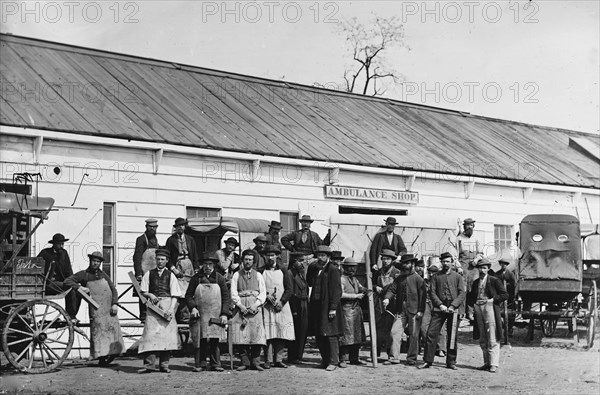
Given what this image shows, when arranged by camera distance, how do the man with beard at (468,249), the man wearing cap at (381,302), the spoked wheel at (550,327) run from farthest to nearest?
the spoked wheel at (550,327)
the man with beard at (468,249)
the man wearing cap at (381,302)

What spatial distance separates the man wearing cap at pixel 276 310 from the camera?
15.1 meters

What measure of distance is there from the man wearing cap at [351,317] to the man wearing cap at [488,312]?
6.31 ft

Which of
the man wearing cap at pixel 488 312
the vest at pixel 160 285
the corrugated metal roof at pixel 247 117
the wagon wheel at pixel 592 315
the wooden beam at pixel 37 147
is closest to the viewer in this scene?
the vest at pixel 160 285

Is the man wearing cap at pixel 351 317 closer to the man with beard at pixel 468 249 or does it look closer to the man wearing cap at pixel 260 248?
the man wearing cap at pixel 260 248

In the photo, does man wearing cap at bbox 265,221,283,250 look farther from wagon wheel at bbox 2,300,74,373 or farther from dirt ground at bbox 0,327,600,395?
wagon wheel at bbox 2,300,74,373

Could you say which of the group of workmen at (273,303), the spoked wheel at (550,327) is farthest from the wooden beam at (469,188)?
the group of workmen at (273,303)

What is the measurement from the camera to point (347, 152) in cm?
2277

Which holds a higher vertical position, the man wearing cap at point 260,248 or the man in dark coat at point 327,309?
the man wearing cap at point 260,248

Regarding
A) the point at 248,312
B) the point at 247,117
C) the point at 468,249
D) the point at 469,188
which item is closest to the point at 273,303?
the point at 248,312

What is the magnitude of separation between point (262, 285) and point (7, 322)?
396 cm

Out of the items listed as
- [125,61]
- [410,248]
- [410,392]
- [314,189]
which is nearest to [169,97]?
[125,61]

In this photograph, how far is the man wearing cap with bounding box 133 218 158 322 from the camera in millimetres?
16312

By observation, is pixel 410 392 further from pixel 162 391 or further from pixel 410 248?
pixel 410 248

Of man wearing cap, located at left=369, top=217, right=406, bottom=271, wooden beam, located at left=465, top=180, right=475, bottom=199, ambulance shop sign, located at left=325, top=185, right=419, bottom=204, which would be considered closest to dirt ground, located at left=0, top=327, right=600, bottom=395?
man wearing cap, located at left=369, top=217, right=406, bottom=271
